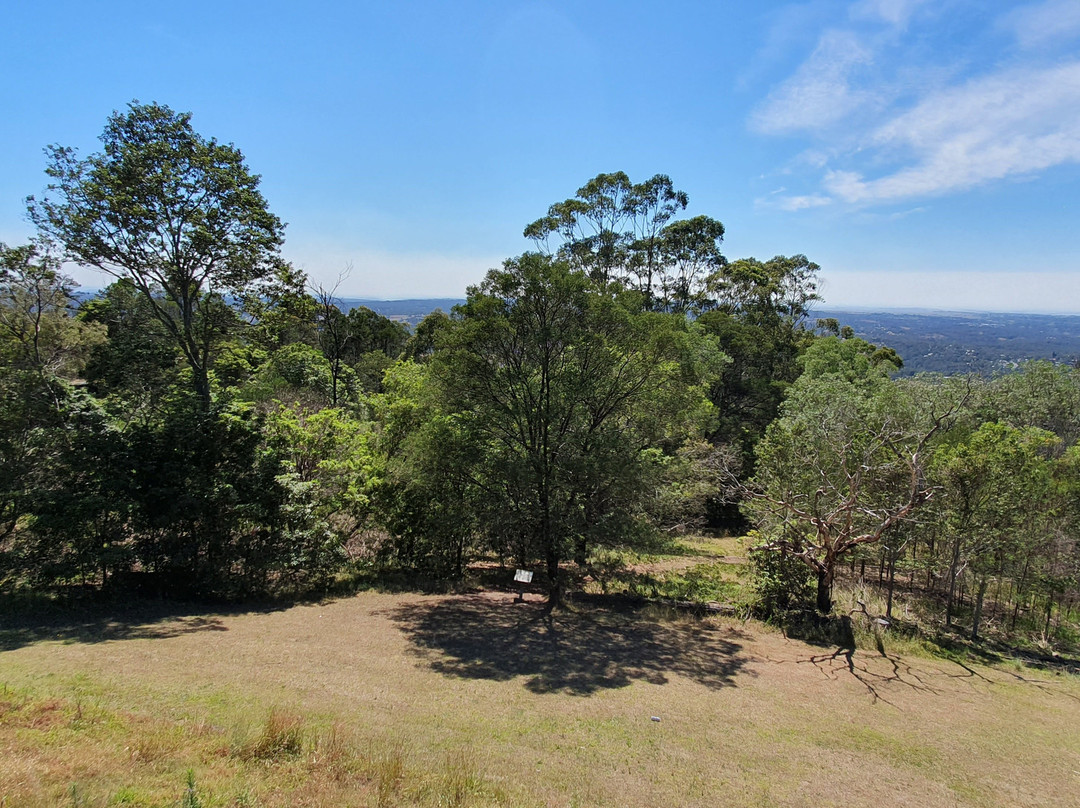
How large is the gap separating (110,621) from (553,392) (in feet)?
39.3

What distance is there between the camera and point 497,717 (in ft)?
28.5

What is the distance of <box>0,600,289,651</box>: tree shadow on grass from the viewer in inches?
419

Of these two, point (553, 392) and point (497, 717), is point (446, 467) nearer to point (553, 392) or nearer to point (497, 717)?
point (553, 392)

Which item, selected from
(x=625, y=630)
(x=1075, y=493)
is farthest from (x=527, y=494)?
(x=1075, y=493)

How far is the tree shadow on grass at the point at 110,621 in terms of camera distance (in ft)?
34.9

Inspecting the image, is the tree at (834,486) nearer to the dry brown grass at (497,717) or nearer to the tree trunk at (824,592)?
the tree trunk at (824,592)

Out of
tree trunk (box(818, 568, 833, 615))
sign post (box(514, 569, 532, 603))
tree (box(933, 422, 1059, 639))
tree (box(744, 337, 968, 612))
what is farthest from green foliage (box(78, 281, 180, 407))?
tree (box(933, 422, 1059, 639))

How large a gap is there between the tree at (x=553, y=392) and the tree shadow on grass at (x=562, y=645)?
1.90 meters

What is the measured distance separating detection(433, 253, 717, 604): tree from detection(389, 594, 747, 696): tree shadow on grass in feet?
6.22

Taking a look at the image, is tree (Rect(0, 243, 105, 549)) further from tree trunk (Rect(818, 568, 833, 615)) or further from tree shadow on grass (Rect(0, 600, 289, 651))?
tree trunk (Rect(818, 568, 833, 615))

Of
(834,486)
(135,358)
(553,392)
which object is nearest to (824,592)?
(834,486)

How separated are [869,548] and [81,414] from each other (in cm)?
2325

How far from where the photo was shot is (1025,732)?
941 centimetres

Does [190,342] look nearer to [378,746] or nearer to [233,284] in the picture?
[233,284]
